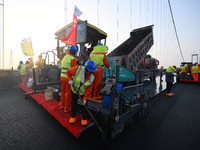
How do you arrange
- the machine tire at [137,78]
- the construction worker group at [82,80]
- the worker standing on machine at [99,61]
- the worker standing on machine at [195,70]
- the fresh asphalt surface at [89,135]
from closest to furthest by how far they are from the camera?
the fresh asphalt surface at [89,135] < the construction worker group at [82,80] < the worker standing on machine at [99,61] < the machine tire at [137,78] < the worker standing on machine at [195,70]

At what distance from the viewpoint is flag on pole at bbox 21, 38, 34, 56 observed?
24.7 ft

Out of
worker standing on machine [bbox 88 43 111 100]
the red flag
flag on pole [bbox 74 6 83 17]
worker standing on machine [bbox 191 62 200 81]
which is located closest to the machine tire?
worker standing on machine [bbox 88 43 111 100]

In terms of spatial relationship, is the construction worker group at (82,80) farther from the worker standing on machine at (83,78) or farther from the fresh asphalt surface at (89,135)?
the fresh asphalt surface at (89,135)

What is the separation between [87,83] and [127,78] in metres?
2.55

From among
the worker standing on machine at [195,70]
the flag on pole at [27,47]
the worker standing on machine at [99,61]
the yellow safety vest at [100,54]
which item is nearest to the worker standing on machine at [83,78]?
the worker standing on machine at [99,61]

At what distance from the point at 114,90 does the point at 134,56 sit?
3.64 meters

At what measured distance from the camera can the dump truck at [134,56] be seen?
14.4 ft

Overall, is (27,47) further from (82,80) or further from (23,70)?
(82,80)

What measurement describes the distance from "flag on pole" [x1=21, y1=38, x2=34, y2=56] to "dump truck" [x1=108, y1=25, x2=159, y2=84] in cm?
586

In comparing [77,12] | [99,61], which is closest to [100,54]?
[99,61]

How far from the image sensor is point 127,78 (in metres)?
4.32

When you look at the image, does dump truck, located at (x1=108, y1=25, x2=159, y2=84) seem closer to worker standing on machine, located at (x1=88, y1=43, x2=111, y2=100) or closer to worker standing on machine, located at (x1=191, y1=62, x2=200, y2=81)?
worker standing on machine, located at (x1=88, y1=43, x2=111, y2=100)

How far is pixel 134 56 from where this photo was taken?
524 cm

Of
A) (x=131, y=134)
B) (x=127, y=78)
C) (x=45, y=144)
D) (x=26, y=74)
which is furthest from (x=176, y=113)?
(x=26, y=74)
